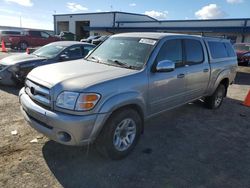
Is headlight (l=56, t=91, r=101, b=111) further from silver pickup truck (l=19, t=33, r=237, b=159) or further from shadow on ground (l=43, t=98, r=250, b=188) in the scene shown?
shadow on ground (l=43, t=98, r=250, b=188)

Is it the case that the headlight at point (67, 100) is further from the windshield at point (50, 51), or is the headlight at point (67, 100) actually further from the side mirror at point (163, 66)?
the windshield at point (50, 51)

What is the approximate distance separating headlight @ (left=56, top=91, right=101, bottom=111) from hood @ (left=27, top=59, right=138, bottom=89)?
0.12m

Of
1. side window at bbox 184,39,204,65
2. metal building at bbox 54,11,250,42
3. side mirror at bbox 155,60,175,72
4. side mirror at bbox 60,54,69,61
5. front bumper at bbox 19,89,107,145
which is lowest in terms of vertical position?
front bumper at bbox 19,89,107,145

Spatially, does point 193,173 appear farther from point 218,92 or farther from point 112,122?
A: point 218,92

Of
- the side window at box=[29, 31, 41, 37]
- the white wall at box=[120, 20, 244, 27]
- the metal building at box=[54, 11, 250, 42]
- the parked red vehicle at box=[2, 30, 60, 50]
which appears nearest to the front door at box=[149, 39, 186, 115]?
the parked red vehicle at box=[2, 30, 60, 50]

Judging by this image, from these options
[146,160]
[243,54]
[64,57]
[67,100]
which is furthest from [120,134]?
[243,54]

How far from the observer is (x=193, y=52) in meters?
5.29

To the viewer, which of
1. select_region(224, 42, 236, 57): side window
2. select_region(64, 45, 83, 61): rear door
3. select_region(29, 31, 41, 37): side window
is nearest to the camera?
select_region(224, 42, 236, 57): side window

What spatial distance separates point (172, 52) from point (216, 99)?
2.84 metres

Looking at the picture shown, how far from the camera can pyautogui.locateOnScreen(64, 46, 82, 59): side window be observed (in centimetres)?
834

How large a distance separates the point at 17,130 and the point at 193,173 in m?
3.23

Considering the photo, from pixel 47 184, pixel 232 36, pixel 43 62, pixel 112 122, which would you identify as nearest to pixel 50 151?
pixel 47 184

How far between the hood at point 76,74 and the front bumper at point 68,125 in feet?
1.32

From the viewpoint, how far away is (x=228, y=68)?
22.2ft
